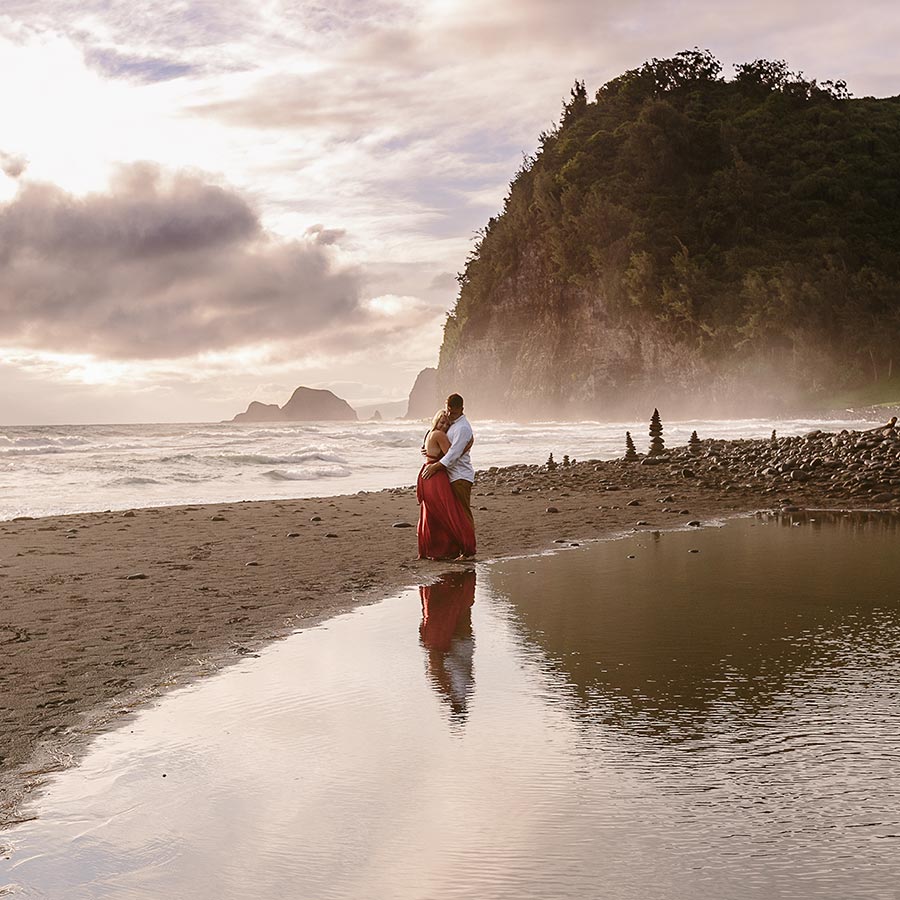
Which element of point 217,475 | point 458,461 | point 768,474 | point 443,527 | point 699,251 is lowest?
point 443,527

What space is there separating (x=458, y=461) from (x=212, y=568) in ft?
9.83

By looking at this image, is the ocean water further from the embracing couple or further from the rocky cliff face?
the rocky cliff face

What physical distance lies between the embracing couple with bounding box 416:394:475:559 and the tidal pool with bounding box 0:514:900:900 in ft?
11.7

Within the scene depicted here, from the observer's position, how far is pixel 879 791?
12.1 feet

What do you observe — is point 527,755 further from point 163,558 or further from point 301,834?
point 163,558

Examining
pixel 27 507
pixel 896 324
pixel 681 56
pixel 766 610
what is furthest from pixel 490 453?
pixel 681 56

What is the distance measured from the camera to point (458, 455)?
36.8 ft

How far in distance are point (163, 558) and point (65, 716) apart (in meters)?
5.89

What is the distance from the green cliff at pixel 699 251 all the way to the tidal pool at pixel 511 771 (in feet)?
227

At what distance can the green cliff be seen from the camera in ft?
238

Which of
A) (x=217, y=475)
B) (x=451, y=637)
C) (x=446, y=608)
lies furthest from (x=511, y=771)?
(x=217, y=475)

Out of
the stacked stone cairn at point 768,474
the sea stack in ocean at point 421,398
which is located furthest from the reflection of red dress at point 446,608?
the sea stack in ocean at point 421,398

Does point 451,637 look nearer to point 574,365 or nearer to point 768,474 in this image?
point 768,474

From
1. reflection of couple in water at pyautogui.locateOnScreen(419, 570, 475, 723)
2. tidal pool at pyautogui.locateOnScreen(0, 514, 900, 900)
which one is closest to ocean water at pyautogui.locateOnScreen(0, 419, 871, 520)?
reflection of couple in water at pyautogui.locateOnScreen(419, 570, 475, 723)
